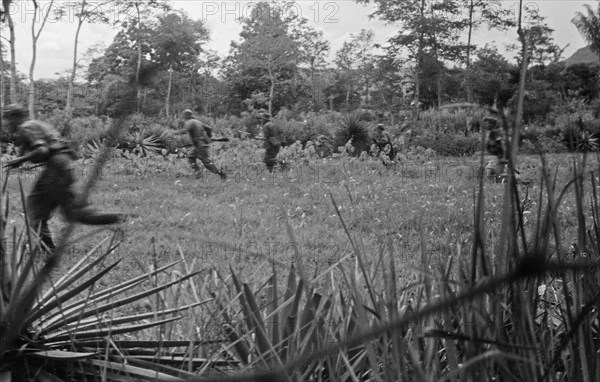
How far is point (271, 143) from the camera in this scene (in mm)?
12305

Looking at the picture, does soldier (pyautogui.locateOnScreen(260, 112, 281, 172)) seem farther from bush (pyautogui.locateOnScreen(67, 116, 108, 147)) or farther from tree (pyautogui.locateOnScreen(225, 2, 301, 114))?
tree (pyautogui.locateOnScreen(225, 2, 301, 114))

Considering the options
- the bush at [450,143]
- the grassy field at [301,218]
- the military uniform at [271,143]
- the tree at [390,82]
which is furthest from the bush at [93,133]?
the tree at [390,82]

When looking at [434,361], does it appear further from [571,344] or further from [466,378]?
[571,344]

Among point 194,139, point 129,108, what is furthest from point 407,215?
point 129,108

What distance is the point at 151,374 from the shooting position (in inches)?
40.1

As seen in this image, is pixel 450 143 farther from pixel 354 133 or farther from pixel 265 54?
pixel 265 54

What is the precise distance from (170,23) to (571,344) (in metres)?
0.56

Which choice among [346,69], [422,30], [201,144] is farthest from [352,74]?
[201,144]

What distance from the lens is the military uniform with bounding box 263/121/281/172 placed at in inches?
484

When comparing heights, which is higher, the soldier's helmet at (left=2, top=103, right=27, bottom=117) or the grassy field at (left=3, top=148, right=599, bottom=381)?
the soldier's helmet at (left=2, top=103, right=27, bottom=117)

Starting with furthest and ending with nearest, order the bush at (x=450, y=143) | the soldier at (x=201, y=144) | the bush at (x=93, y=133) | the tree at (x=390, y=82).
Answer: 1. the tree at (x=390, y=82)
2. the bush at (x=450, y=143)
3. the soldier at (x=201, y=144)
4. the bush at (x=93, y=133)

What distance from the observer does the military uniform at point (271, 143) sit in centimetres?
1228

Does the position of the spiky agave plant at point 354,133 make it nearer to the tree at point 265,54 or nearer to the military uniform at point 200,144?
the military uniform at point 200,144

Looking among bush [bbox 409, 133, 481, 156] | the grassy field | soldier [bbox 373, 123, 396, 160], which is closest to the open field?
the grassy field
